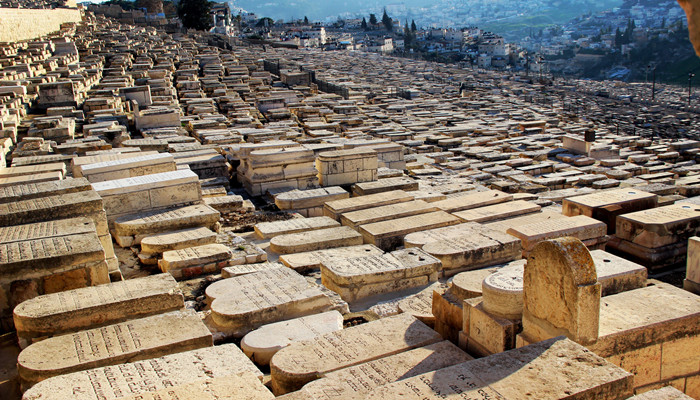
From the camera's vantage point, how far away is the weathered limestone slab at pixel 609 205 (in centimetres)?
687

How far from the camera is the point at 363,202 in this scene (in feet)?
25.1

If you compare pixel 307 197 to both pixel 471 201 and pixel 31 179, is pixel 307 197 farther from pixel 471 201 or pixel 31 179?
pixel 31 179

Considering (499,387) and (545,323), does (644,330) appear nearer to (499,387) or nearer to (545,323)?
(545,323)

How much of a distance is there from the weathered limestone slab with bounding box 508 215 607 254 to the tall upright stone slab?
2415mm

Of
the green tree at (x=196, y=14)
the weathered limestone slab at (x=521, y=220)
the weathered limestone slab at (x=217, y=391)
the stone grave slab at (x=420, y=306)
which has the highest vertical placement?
the green tree at (x=196, y=14)

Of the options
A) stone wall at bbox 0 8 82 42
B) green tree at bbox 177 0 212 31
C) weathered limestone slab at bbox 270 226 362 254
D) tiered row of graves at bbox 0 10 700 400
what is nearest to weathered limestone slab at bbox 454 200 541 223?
tiered row of graves at bbox 0 10 700 400

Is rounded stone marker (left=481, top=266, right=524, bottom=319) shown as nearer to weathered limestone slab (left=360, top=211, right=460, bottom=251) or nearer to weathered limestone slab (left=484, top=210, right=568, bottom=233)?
weathered limestone slab (left=360, top=211, right=460, bottom=251)

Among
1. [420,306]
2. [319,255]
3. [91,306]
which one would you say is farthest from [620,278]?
[91,306]

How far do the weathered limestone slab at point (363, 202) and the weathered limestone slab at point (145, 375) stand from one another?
372cm

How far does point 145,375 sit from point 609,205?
5.51m

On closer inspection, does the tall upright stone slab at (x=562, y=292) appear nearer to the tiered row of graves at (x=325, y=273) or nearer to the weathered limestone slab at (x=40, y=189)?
the tiered row of graves at (x=325, y=273)

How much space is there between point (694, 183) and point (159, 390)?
11.1m

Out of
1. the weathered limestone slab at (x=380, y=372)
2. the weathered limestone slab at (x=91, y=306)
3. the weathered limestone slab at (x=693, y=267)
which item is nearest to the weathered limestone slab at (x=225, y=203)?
the weathered limestone slab at (x=91, y=306)

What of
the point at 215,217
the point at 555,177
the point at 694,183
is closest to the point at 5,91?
the point at 215,217
